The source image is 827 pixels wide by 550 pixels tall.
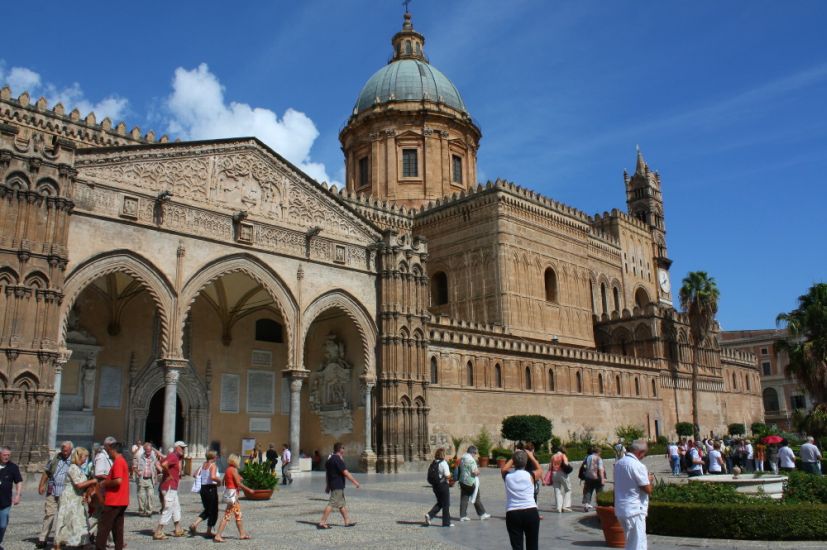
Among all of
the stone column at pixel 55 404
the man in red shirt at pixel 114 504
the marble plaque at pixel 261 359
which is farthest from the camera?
the marble plaque at pixel 261 359

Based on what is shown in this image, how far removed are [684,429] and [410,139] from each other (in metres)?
25.8

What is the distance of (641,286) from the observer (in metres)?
57.2

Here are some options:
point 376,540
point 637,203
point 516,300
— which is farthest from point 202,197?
point 637,203

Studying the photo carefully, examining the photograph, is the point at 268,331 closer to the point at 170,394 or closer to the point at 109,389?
the point at 109,389

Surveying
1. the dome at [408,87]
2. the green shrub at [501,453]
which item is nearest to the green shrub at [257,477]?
the green shrub at [501,453]

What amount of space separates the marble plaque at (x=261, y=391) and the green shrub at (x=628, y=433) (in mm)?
19813

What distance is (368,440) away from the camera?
27344 mm

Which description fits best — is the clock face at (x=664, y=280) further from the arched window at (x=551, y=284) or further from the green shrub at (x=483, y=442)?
the green shrub at (x=483, y=442)

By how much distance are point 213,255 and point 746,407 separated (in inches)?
1893

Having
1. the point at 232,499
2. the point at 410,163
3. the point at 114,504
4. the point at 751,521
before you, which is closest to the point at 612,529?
the point at 751,521

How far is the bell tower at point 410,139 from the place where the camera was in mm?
48719

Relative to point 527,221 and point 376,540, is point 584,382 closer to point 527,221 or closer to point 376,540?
point 527,221

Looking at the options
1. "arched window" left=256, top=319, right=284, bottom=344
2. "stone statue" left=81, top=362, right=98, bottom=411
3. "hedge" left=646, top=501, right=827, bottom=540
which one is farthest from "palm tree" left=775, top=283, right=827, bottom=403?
"stone statue" left=81, top=362, right=98, bottom=411

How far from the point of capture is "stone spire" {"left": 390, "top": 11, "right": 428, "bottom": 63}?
54.9 metres
